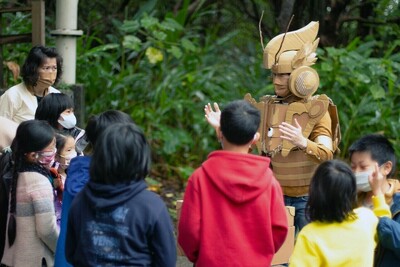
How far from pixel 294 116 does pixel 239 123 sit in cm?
107

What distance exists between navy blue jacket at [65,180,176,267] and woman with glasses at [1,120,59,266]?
0.66 metres

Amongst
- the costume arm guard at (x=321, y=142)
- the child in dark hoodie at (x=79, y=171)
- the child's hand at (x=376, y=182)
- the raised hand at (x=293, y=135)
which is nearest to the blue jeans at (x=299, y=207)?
the costume arm guard at (x=321, y=142)

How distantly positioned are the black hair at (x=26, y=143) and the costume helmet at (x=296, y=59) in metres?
1.45

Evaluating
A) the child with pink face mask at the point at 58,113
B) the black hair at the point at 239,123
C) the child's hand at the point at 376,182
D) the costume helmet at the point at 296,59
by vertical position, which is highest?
the costume helmet at the point at 296,59

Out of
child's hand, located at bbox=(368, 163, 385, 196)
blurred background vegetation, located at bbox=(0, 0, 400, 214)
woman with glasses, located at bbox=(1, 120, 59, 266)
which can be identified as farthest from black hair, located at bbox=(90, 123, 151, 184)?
blurred background vegetation, located at bbox=(0, 0, 400, 214)

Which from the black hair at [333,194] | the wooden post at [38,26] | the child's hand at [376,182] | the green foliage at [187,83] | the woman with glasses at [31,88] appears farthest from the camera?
the green foliage at [187,83]

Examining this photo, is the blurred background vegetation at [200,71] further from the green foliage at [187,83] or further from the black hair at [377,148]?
the black hair at [377,148]

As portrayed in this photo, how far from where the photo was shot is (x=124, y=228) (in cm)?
322

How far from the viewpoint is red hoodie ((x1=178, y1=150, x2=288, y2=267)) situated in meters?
3.45

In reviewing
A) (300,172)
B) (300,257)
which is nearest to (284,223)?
(300,257)

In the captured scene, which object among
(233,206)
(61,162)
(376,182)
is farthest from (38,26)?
(376,182)

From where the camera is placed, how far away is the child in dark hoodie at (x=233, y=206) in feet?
11.3

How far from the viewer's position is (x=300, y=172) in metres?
4.51

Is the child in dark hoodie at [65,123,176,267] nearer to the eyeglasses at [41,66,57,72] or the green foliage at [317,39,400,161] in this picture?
the eyeglasses at [41,66,57,72]
